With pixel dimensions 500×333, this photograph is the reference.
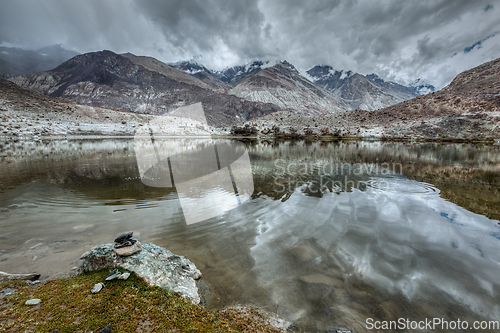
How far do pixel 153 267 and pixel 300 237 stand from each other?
4117 millimetres

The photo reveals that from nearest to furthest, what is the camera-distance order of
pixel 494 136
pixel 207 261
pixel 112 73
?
pixel 207 261
pixel 494 136
pixel 112 73

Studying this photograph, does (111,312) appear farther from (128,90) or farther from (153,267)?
(128,90)

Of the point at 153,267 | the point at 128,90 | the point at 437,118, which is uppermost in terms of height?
the point at 128,90

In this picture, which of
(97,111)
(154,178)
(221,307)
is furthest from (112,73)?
(221,307)

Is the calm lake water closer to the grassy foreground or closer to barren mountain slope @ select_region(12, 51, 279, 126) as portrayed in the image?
the grassy foreground

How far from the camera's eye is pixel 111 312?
266 centimetres

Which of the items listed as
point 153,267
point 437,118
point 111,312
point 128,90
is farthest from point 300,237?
point 128,90

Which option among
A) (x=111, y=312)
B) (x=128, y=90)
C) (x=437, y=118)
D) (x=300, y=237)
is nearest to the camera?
(x=111, y=312)

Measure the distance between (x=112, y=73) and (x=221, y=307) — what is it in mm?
225383

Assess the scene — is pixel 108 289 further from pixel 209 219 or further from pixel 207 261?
pixel 209 219

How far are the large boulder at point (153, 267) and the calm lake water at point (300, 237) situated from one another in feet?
1.33

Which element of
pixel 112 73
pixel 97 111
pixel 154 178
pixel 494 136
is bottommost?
pixel 494 136

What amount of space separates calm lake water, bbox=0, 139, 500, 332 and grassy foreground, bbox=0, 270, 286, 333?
714 millimetres

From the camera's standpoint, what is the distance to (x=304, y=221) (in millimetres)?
7008
